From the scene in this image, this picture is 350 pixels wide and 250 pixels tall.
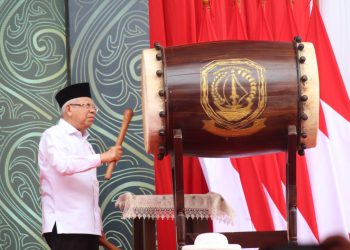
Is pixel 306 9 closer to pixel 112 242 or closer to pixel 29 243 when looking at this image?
pixel 112 242

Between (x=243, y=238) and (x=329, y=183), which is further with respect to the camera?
(x=329, y=183)

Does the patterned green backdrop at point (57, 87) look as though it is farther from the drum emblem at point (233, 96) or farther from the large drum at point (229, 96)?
the drum emblem at point (233, 96)

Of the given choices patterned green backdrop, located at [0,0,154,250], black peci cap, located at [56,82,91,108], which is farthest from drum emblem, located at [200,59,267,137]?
patterned green backdrop, located at [0,0,154,250]

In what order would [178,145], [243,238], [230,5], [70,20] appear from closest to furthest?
[178,145]
[243,238]
[70,20]
[230,5]

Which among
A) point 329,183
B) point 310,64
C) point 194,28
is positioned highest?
point 194,28

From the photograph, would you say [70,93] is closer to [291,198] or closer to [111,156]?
[111,156]

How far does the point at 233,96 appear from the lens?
2658 millimetres

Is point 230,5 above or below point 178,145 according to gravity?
above

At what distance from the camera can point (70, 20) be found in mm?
4180

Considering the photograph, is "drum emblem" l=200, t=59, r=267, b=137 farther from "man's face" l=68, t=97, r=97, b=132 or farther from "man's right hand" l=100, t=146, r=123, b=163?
"man's face" l=68, t=97, r=97, b=132

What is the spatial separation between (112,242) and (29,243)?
474mm


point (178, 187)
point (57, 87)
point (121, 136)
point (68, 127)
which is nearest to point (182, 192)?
point (178, 187)

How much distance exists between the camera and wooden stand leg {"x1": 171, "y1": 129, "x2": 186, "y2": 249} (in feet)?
8.82

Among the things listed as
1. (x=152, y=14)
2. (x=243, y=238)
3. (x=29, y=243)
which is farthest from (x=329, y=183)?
(x=29, y=243)
